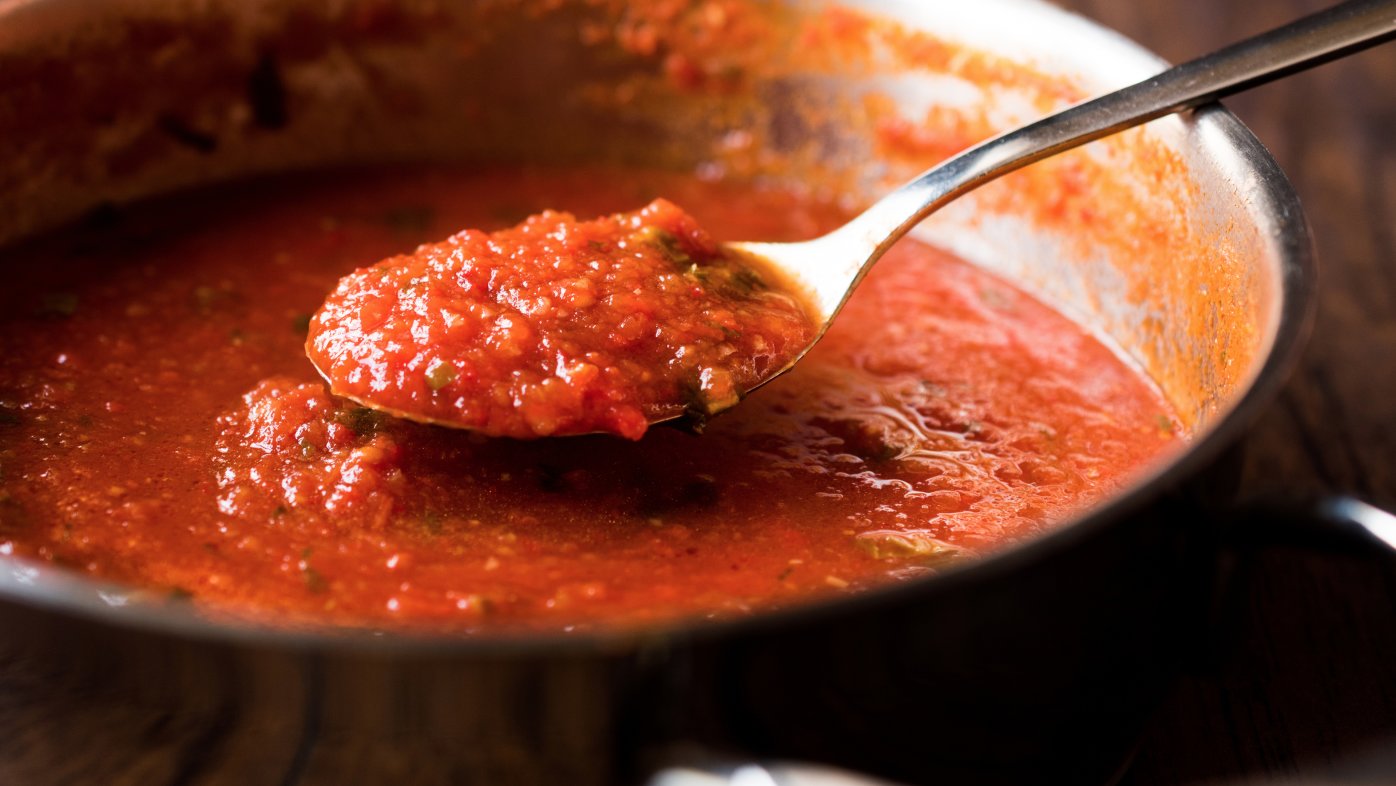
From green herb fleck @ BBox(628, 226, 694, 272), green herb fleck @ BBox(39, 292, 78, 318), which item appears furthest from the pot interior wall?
green herb fleck @ BBox(628, 226, 694, 272)

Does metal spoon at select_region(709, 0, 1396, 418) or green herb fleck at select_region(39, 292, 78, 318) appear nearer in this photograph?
metal spoon at select_region(709, 0, 1396, 418)

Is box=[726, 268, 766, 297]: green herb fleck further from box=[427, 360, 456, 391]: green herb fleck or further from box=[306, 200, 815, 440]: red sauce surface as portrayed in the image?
box=[427, 360, 456, 391]: green herb fleck

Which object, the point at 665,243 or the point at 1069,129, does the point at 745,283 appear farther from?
the point at 1069,129

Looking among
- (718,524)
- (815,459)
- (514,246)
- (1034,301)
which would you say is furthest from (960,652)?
(1034,301)

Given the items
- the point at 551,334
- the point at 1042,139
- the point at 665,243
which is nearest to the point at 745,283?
the point at 665,243

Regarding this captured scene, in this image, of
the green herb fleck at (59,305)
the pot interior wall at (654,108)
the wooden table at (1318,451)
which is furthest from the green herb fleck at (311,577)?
the pot interior wall at (654,108)

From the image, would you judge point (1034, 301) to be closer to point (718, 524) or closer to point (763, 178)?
point (763, 178)

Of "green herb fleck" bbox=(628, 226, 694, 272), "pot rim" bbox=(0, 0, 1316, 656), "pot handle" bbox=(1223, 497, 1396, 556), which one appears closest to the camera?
"pot rim" bbox=(0, 0, 1316, 656)
